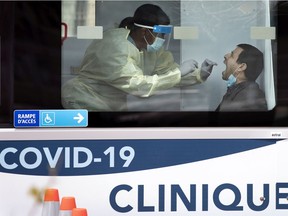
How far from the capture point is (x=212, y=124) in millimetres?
4105

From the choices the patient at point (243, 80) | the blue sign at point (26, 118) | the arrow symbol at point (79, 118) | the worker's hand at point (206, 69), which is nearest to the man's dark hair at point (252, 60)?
the patient at point (243, 80)

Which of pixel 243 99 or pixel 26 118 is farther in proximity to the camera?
pixel 243 99

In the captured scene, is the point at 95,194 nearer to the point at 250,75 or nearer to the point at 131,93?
the point at 131,93

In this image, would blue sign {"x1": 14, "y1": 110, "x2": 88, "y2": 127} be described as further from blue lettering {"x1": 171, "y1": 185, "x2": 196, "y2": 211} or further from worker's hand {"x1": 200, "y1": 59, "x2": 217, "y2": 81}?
worker's hand {"x1": 200, "y1": 59, "x2": 217, "y2": 81}

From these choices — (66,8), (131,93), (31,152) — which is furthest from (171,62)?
(31,152)

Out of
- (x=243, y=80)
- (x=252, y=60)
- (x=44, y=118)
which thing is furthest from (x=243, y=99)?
(x=44, y=118)

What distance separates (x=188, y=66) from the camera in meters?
Answer: 4.12

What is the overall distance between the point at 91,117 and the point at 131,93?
24 cm

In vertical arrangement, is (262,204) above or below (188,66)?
below

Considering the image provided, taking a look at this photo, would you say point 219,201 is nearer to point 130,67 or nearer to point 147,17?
point 130,67

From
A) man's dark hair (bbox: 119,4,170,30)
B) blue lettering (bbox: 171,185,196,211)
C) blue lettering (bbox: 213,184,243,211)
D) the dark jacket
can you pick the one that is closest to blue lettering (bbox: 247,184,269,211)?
blue lettering (bbox: 213,184,243,211)

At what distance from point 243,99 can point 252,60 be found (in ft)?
0.70

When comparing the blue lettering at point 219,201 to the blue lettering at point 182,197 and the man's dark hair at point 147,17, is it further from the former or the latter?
the man's dark hair at point 147,17

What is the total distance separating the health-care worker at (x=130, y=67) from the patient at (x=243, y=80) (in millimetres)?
156
